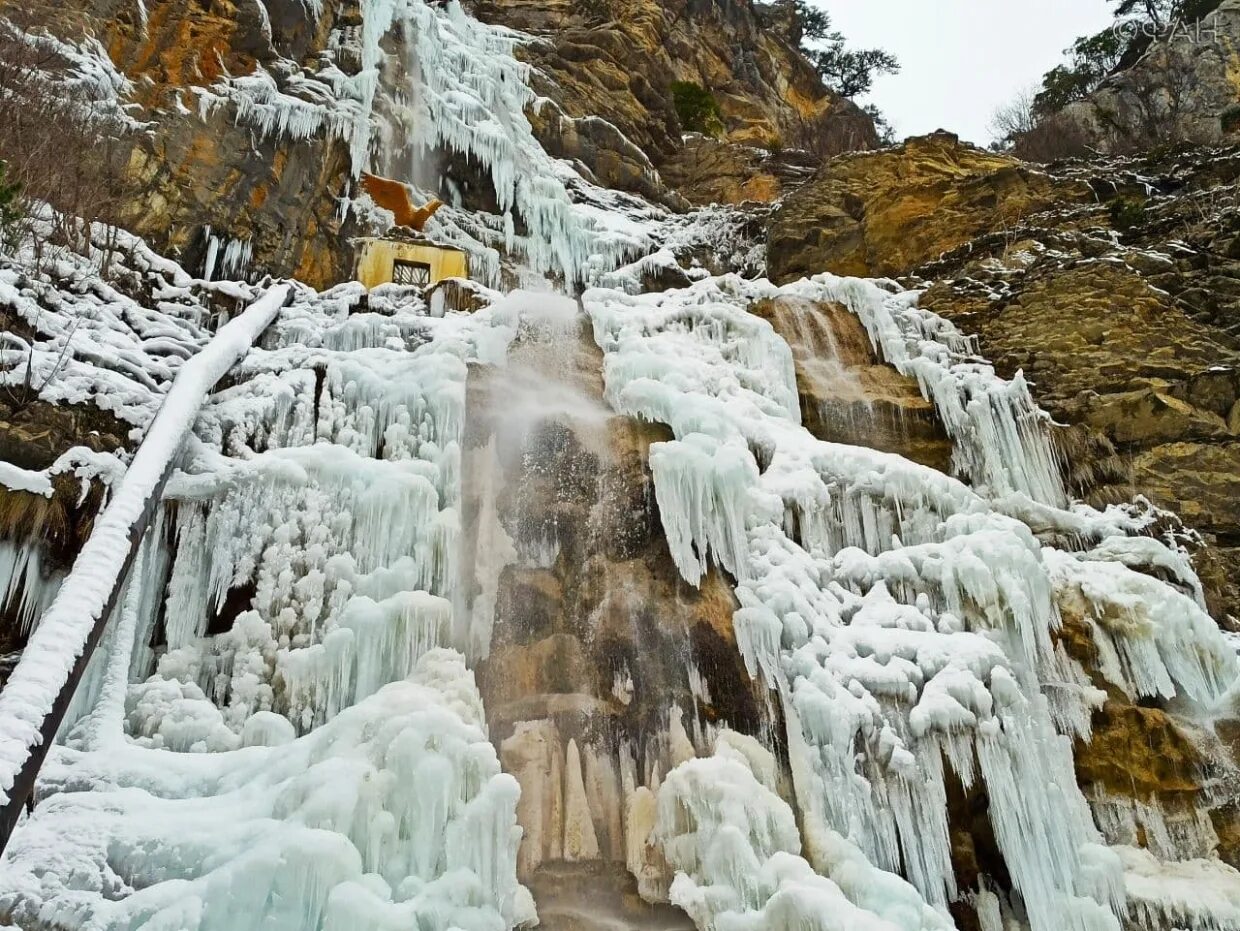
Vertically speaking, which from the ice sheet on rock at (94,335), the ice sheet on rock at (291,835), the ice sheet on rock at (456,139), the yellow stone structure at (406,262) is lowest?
the ice sheet on rock at (291,835)

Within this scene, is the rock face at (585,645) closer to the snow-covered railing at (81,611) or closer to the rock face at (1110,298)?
the snow-covered railing at (81,611)

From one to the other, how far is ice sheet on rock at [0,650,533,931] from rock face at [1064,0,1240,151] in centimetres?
1971

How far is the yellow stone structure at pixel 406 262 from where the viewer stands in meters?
13.9

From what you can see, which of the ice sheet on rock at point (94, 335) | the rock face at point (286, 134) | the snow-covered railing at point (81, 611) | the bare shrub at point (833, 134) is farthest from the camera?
the bare shrub at point (833, 134)

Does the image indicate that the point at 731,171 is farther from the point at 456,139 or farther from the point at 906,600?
the point at 906,600

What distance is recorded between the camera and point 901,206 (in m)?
13.3

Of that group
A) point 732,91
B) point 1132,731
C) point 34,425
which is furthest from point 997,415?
point 732,91

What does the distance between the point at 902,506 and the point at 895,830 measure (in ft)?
8.70

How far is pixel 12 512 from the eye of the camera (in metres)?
4.96

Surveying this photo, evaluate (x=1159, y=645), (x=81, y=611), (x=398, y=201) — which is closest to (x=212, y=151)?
(x=398, y=201)

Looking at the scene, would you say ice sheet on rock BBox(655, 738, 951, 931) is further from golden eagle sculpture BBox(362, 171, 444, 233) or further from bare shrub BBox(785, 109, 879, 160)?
bare shrub BBox(785, 109, 879, 160)

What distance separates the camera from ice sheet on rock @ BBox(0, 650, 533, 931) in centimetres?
348

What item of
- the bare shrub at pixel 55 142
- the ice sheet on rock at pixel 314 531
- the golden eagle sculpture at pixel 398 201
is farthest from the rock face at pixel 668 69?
the ice sheet on rock at pixel 314 531

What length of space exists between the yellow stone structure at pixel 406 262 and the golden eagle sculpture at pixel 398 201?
0.78 m
